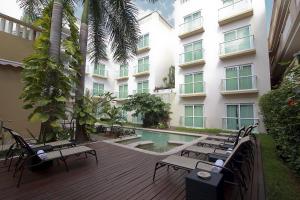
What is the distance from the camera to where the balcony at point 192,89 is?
1645 cm

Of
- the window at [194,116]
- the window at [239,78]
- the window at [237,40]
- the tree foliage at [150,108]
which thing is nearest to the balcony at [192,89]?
the window at [194,116]

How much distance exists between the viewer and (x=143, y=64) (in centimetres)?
2234

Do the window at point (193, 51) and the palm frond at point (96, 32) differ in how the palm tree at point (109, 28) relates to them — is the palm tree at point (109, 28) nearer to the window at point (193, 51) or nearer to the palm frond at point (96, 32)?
the palm frond at point (96, 32)

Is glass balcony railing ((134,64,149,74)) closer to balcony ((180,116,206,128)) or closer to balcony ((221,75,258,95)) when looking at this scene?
balcony ((180,116,206,128))

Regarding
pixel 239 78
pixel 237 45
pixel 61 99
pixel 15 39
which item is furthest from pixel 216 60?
pixel 15 39

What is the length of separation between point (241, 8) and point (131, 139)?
14449 mm

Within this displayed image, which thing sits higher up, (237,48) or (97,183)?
(237,48)

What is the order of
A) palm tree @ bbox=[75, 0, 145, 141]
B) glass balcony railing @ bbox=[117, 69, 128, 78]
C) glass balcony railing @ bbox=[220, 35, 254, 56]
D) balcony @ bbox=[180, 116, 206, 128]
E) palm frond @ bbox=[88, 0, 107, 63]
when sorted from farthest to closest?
1. glass balcony railing @ bbox=[117, 69, 128, 78]
2. balcony @ bbox=[180, 116, 206, 128]
3. glass balcony railing @ bbox=[220, 35, 254, 56]
4. palm frond @ bbox=[88, 0, 107, 63]
5. palm tree @ bbox=[75, 0, 145, 141]

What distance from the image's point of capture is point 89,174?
438 centimetres

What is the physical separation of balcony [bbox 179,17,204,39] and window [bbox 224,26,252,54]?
2759 millimetres

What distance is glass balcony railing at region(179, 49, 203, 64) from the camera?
16.9m

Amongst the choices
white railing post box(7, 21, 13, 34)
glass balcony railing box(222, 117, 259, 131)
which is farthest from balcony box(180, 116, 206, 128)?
white railing post box(7, 21, 13, 34)

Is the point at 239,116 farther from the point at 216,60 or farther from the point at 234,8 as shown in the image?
the point at 234,8

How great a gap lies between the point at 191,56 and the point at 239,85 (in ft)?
18.3
